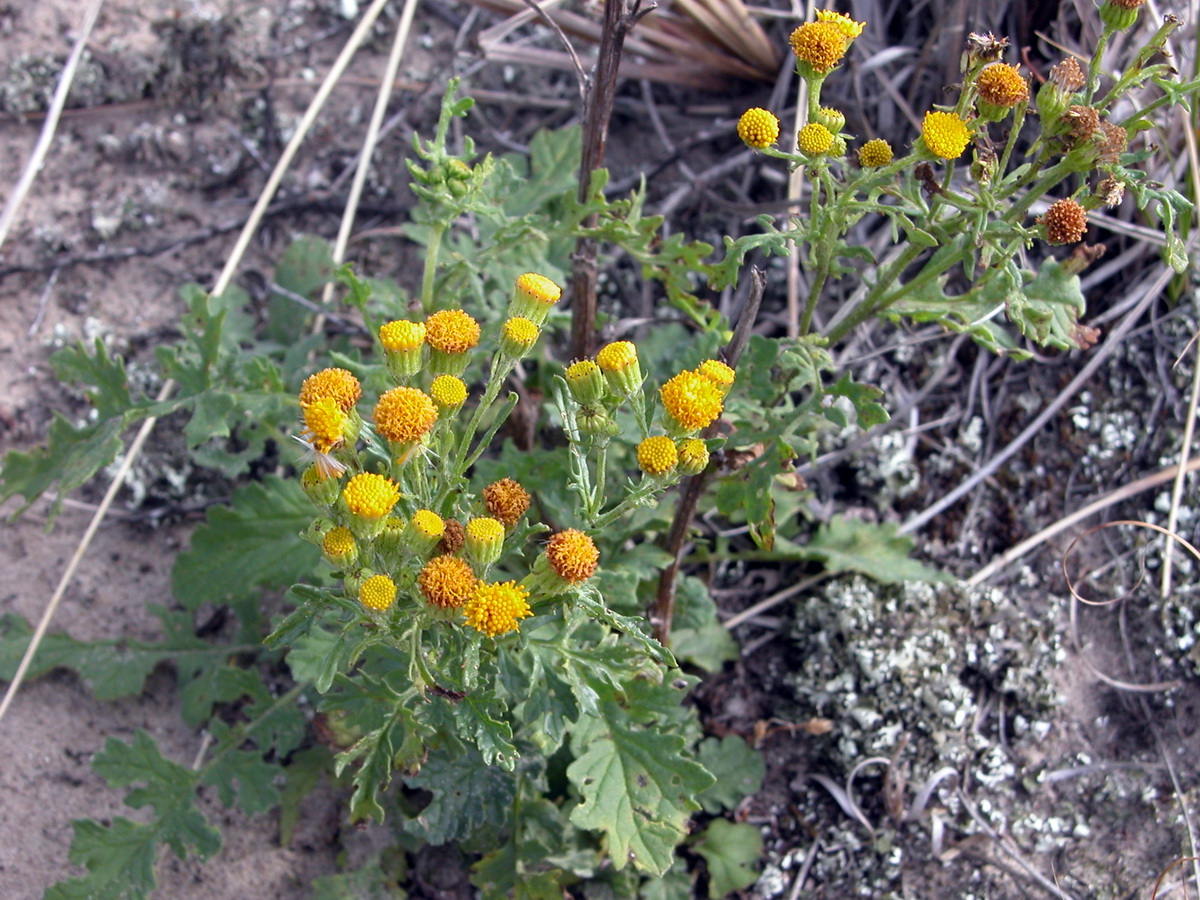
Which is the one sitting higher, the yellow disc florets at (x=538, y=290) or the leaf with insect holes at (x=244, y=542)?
the yellow disc florets at (x=538, y=290)

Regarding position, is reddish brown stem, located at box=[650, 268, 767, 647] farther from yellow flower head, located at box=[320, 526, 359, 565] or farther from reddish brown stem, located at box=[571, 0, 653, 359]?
yellow flower head, located at box=[320, 526, 359, 565]

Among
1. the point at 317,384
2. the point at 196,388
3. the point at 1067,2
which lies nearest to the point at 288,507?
the point at 196,388

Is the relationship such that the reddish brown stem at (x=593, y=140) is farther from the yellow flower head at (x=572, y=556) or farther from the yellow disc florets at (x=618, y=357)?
the yellow flower head at (x=572, y=556)

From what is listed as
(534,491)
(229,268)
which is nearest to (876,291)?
(534,491)

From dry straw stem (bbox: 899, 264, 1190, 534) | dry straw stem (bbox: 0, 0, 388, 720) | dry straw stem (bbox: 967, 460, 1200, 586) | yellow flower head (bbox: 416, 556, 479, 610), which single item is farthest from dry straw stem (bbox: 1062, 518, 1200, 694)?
dry straw stem (bbox: 0, 0, 388, 720)

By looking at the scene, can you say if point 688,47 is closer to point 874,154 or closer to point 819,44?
point 819,44

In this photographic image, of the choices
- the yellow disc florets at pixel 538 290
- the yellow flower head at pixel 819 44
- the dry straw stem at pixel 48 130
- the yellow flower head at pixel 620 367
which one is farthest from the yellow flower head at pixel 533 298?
the dry straw stem at pixel 48 130
